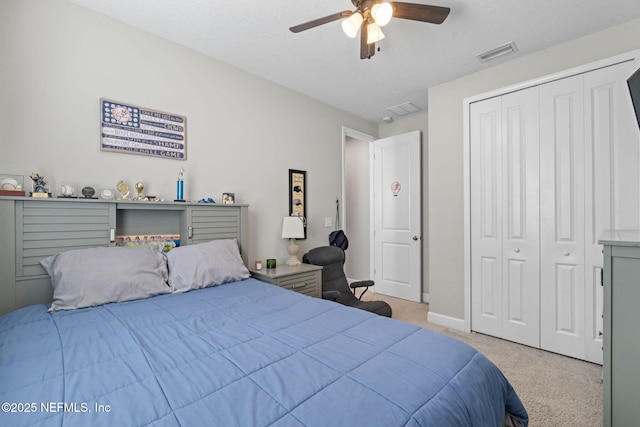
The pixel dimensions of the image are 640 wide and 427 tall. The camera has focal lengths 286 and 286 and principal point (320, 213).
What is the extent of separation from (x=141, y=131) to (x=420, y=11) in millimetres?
2236

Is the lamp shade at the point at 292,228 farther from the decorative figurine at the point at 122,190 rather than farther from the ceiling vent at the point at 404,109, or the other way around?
the ceiling vent at the point at 404,109

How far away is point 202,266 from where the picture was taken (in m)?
2.16

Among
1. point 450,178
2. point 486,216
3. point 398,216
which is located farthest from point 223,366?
point 398,216

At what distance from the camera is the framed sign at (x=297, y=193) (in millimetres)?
3498

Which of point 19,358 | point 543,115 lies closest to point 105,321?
point 19,358

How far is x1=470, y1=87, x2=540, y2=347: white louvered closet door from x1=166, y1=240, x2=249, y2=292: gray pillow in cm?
240

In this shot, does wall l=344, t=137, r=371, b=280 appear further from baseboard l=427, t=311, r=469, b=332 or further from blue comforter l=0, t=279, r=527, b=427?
blue comforter l=0, t=279, r=527, b=427

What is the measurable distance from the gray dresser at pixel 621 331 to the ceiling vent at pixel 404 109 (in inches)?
115

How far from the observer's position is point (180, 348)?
1166 millimetres

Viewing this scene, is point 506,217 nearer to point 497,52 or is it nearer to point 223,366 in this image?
point 497,52

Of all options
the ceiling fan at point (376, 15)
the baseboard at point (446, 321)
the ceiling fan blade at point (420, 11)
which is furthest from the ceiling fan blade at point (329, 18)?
the baseboard at point (446, 321)

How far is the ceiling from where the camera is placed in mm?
2068

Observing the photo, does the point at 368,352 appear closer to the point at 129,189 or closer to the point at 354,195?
the point at 129,189

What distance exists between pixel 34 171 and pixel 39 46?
2.80 feet
